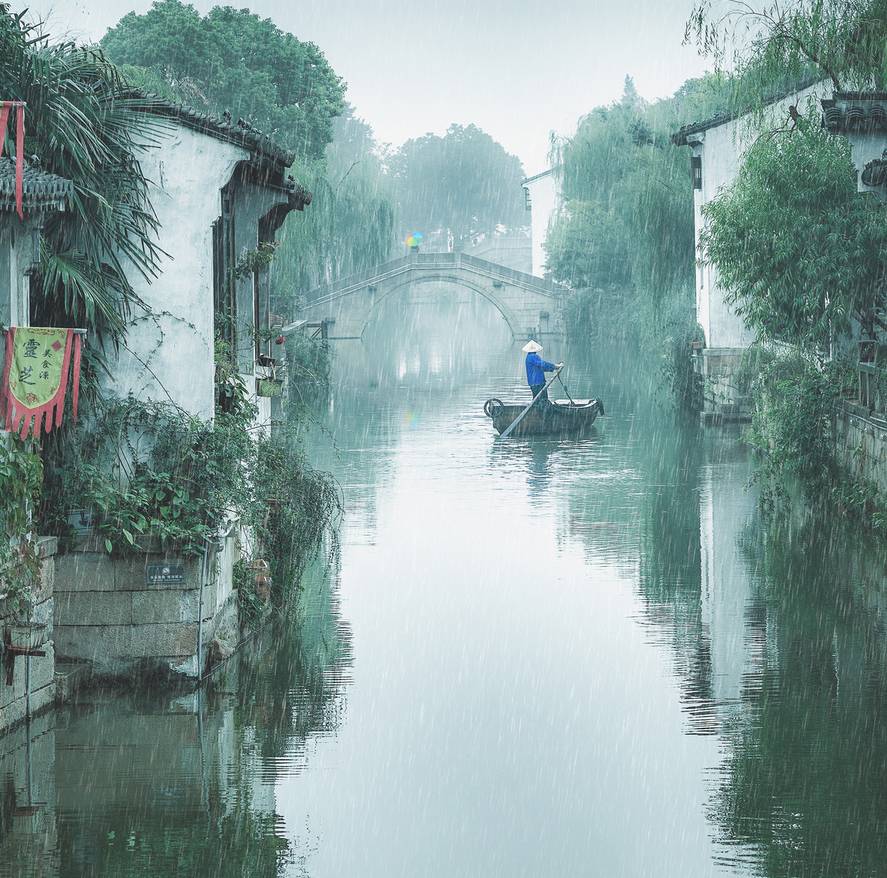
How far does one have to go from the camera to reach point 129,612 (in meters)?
8.74

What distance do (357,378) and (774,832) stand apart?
33.8 metres

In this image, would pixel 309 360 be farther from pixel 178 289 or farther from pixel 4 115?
pixel 4 115

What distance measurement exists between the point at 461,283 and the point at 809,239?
41516mm

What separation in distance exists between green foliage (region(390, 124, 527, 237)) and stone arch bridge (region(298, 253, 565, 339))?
34.4m

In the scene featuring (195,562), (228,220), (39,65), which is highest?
(39,65)

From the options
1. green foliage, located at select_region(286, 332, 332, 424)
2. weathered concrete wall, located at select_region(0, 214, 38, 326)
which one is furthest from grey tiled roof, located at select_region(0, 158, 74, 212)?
green foliage, located at select_region(286, 332, 332, 424)

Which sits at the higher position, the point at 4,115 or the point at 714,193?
the point at 714,193

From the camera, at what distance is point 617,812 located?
684 cm

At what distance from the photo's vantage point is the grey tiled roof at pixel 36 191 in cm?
765

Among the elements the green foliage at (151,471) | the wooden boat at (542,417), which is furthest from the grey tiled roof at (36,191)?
the wooden boat at (542,417)

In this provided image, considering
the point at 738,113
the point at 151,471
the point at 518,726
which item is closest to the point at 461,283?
the point at 738,113

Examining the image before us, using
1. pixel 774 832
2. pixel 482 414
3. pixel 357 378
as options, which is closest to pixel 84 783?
pixel 774 832

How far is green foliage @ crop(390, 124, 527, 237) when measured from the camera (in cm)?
9062

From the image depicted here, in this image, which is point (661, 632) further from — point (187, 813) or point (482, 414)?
point (482, 414)
